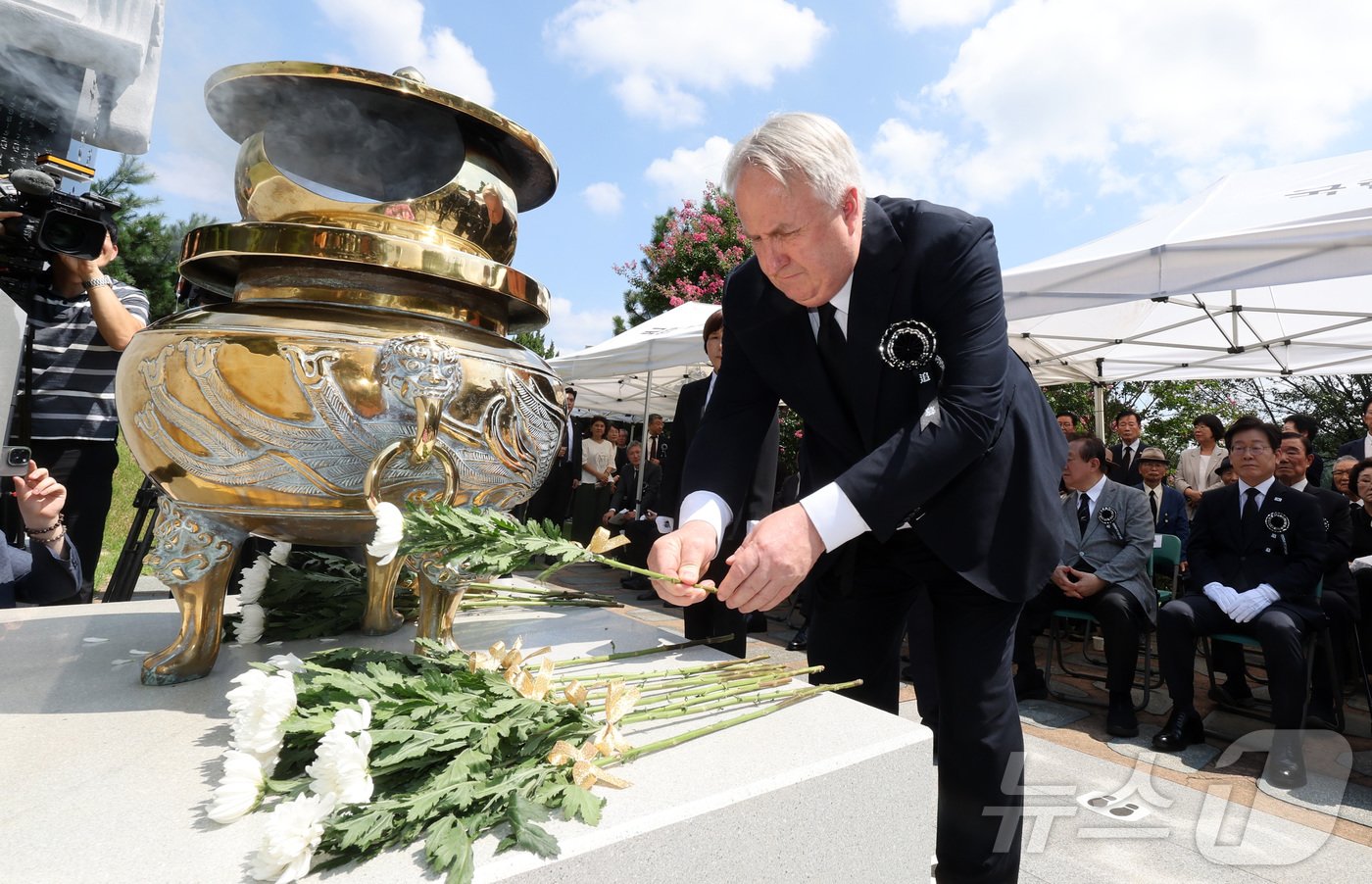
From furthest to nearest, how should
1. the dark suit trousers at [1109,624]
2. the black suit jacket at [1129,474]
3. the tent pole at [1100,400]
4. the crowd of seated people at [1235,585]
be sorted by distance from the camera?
the tent pole at [1100,400] → the black suit jacket at [1129,474] → the dark suit trousers at [1109,624] → the crowd of seated people at [1235,585]

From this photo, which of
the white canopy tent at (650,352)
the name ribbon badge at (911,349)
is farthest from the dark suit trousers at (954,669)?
the white canopy tent at (650,352)

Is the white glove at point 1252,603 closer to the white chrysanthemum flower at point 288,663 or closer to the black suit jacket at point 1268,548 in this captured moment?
the black suit jacket at point 1268,548

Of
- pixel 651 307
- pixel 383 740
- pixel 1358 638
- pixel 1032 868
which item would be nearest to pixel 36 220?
pixel 383 740

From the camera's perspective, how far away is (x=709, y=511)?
1.49 meters

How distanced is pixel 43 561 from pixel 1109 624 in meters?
4.71

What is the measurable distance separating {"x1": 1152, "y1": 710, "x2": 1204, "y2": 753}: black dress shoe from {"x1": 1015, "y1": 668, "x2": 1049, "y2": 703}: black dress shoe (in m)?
0.69

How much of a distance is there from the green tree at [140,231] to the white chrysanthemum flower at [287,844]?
118cm

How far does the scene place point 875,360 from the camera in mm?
1448

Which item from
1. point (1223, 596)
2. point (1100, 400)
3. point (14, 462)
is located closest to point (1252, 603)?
point (1223, 596)

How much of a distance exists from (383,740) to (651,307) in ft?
59.2

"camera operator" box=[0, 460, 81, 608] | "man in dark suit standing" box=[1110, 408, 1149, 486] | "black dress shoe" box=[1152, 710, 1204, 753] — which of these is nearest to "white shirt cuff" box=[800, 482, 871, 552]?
"camera operator" box=[0, 460, 81, 608]

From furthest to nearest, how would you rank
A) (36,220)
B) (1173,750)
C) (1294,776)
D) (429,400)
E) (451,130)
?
(1173,750), (1294,776), (36,220), (451,130), (429,400)

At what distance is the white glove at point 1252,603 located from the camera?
374cm

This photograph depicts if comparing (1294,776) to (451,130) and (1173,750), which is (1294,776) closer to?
(1173,750)
